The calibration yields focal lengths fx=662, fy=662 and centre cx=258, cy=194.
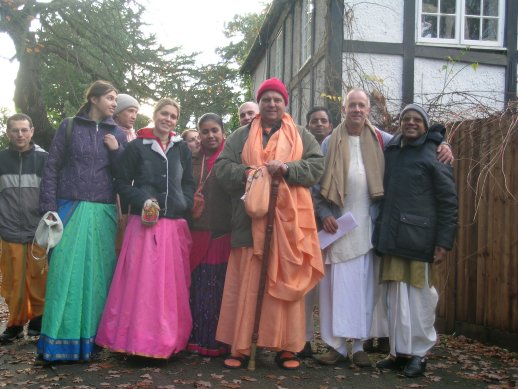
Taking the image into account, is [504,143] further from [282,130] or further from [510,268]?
[282,130]

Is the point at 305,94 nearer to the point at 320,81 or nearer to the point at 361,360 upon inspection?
the point at 320,81

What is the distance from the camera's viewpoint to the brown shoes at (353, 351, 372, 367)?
528 centimetres

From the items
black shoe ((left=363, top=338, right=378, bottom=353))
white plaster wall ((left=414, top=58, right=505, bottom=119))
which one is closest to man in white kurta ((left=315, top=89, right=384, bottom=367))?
→ black shoe ((left=363, top=338, right=378, bottom=353))

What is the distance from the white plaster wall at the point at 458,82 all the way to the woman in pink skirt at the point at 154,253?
5974 mm

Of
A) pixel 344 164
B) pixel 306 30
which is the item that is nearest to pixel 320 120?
pixel 344 164

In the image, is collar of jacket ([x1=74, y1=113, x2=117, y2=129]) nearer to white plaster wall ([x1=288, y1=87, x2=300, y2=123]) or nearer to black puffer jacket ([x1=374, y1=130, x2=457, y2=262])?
black puffer jacket ([x1=374, y1=130, x2=457, y2=262])

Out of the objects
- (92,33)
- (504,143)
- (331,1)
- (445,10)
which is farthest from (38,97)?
(504,143)

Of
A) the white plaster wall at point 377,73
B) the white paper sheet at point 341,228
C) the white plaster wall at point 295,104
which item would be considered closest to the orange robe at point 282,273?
the white paper sheet at point 341,228

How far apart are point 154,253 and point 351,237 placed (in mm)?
1589

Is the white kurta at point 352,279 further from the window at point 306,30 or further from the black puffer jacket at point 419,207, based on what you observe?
the window at point 306,30

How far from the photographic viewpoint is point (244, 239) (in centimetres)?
519

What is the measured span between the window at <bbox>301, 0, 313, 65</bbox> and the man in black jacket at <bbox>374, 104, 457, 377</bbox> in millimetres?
7990

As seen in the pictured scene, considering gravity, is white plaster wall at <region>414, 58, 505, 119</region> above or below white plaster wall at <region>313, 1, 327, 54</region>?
below

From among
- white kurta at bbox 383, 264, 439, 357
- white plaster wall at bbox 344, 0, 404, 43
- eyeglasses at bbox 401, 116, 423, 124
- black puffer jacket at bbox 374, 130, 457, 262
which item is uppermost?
white plaster wall at bbox 344, 0, 404, 43
